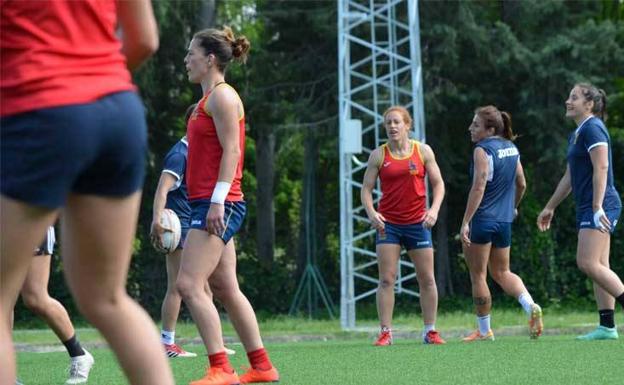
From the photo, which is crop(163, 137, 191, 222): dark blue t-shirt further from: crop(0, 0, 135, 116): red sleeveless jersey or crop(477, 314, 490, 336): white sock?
crop(0, 0, 135, 116): red sleeveless jersey

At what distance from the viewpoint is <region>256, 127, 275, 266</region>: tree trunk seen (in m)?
30.1

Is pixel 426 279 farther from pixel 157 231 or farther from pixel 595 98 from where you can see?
pixel 157 231

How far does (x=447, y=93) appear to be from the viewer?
2581 centimetres

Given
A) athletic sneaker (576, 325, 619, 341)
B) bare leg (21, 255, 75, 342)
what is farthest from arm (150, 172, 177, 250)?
athletic sneaker (576, 325, 619, 341)

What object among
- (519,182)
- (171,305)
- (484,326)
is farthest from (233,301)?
(519,182)

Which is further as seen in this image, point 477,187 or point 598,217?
point 477,187

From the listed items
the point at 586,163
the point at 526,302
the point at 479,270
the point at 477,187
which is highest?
the point at 586,163

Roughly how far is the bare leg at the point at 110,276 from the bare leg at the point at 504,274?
28.2ft

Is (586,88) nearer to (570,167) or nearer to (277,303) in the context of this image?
(570,167)

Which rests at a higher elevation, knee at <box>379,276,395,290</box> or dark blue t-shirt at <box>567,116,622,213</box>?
dark blue t-shirt at <box>567,116,622,213</box>

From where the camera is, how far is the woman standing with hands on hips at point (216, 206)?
728 centimetres

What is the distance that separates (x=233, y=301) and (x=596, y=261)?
4764mm

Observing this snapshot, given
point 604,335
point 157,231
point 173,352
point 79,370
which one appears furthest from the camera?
point 604,335

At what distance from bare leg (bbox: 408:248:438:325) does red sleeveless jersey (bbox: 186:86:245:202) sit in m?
4.94
